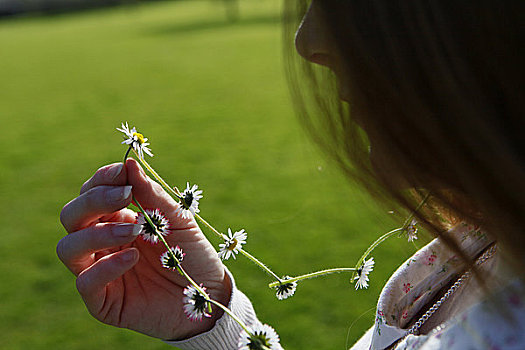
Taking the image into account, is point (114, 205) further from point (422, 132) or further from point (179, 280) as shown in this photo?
point (422, 132)

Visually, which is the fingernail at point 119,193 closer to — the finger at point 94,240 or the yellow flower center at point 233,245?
the finger at point 94,240

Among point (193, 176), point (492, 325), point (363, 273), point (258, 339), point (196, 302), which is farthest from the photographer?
point (193, 176)

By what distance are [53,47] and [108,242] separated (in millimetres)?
18203

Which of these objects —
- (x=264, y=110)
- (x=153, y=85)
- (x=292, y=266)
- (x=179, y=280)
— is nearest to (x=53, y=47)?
(x=153, y=85)

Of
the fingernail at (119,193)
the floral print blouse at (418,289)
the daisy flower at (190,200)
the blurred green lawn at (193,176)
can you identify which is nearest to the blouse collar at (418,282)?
the floral print blouse at (418,289)

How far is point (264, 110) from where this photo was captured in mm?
8516

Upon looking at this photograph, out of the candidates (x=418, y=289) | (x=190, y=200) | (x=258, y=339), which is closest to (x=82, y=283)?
(x=190, y=200)

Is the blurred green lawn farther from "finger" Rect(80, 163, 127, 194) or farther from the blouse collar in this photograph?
"finger" Rect(80, 163, 127, 194)

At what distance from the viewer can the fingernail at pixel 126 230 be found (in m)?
1.07

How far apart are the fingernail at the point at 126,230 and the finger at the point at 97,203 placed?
0.03 metres

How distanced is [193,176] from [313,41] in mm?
4808

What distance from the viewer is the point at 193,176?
5672 mm

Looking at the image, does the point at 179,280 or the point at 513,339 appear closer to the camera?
the point at 513,339

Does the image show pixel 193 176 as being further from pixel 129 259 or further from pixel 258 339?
pixel 258 339
